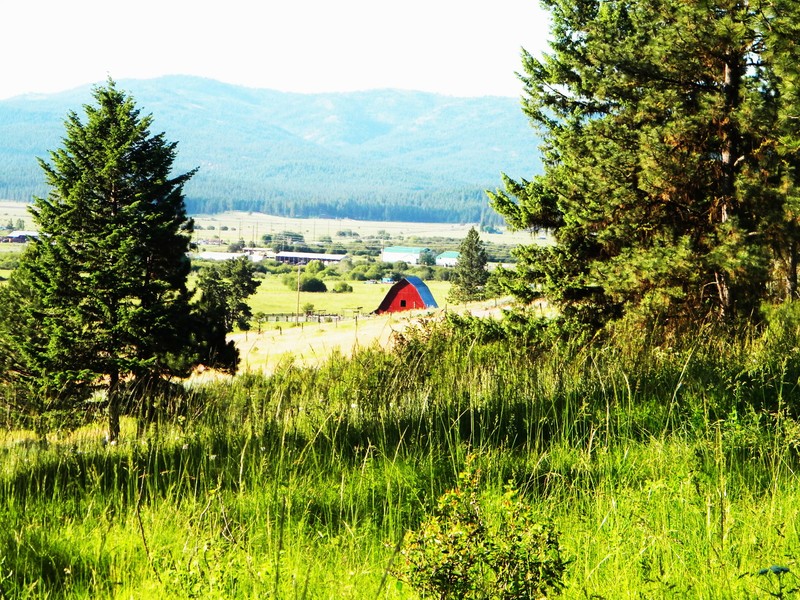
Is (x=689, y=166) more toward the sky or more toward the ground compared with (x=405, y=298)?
more toward the sky

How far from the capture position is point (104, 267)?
29812mm

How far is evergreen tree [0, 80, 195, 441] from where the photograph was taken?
29297 millimetres

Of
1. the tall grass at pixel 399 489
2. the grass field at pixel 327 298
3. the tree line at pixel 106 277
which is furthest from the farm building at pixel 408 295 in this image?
the tall grass at pixel 399 489

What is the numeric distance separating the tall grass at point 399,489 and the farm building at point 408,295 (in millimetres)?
67013

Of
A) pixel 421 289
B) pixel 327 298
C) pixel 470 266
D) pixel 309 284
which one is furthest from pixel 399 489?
pixel 309 284

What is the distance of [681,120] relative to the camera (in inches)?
538

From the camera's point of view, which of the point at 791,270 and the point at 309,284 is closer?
the point at 791,270

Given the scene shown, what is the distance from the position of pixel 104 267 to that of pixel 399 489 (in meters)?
28.4

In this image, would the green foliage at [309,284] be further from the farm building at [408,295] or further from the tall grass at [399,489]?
the tall grass at [399,489]

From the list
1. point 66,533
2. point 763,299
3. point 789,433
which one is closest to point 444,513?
point 66,533

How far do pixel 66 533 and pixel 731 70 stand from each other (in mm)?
13598

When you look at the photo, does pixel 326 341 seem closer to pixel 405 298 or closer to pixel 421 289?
pixel 421 289

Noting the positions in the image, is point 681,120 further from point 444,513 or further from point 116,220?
point 116,220

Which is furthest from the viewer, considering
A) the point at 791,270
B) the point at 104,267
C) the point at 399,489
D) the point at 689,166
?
the point at 104,267
